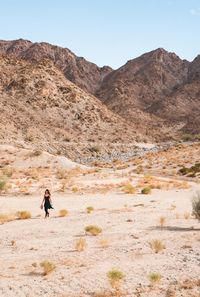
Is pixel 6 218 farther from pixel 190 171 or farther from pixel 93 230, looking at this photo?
pixel 190 171

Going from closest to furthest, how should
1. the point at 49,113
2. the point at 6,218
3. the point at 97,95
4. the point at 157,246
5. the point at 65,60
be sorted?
1. the point at 157,246
2. the point at 6,218
3. the point at 49,113
4. the point at 97,95
5. the point at 65,60

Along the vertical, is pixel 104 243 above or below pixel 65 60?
below

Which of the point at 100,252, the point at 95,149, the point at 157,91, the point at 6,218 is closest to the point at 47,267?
the point at 100,252

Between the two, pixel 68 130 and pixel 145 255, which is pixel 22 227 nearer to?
pixel 145 255

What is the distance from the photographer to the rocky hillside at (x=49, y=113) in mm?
78869

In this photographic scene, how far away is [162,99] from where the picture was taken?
160375mm

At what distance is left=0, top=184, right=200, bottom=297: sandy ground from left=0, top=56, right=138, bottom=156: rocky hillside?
5295 centimetres

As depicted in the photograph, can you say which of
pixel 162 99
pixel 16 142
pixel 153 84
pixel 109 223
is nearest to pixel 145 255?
pixel 109 223

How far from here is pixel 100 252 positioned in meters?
14.8

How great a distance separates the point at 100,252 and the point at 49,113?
74.4 m

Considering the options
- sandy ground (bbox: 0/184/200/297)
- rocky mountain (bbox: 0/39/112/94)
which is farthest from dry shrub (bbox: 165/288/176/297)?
rocky mountain (bbox: 0/39/112/94)

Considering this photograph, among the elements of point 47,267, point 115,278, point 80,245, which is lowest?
point 115,278

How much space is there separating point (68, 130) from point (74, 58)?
99423 millimetres

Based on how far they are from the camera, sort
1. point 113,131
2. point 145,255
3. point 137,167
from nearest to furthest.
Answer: point 145,255
point 137,167
point 113,131
